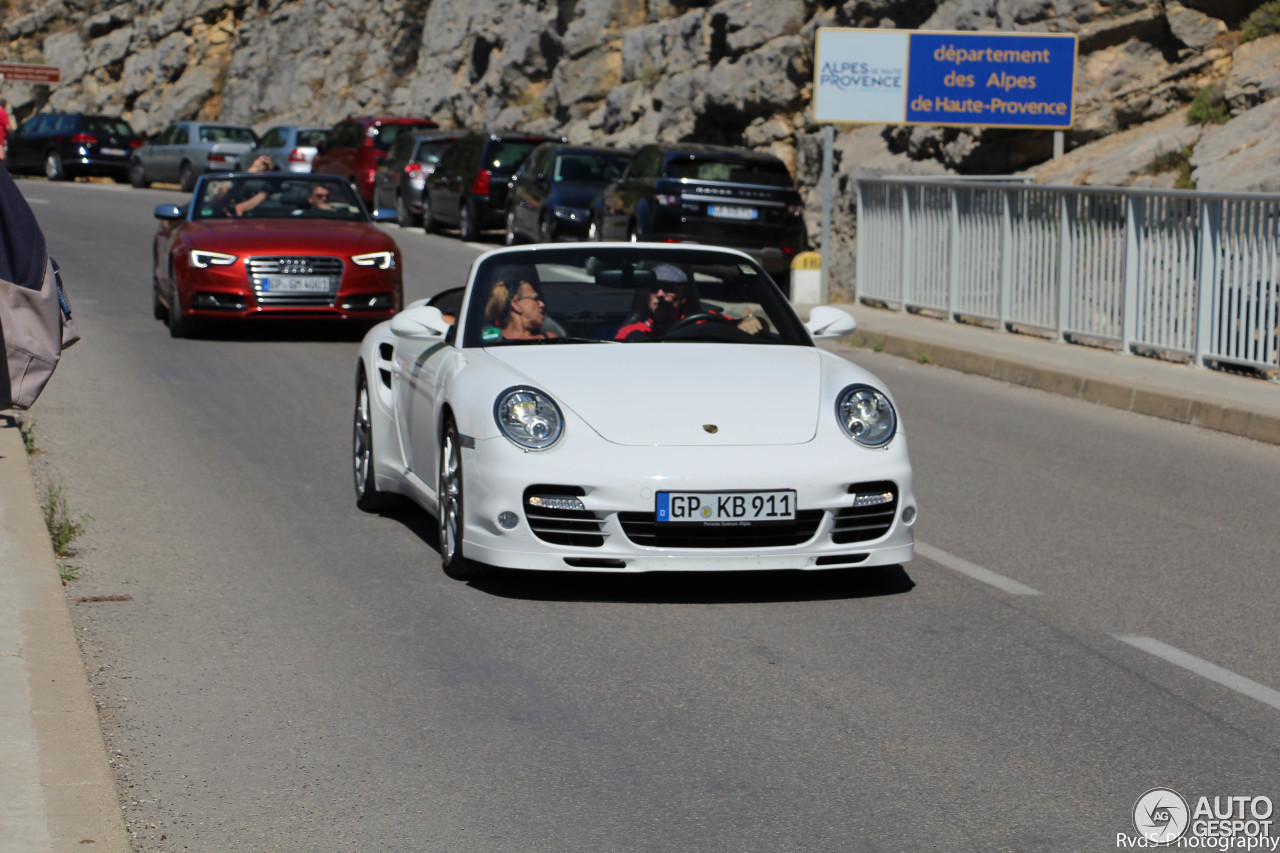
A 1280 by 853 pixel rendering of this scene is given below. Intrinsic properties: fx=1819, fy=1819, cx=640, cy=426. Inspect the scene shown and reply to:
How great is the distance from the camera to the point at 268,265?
52.9ft

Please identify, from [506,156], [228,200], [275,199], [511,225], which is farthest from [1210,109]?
[228,200]

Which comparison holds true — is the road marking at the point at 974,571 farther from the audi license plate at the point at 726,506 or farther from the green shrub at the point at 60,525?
the green shrub at the point at 60,525

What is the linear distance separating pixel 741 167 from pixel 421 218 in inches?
485

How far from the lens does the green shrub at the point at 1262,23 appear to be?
25.3 m

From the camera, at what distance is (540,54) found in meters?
49.1

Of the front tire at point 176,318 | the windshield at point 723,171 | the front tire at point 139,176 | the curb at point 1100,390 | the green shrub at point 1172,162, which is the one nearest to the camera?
the curb at point 1100,390

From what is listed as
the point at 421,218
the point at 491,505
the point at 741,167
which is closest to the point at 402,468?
the point at 491,505

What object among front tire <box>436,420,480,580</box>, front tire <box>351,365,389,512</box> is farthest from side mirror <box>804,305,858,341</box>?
front tire <box>351,365,389,512</box>

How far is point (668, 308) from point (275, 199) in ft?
33.8

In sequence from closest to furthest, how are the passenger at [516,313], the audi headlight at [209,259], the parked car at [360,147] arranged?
1. the passenger at [516,313]
2. the audi headlight at [209,259]
3. the parked car at [360,147]

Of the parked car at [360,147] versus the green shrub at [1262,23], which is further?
the parked car at [360,147]

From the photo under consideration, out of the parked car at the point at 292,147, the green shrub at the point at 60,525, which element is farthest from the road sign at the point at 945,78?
the parked car at the point at 292,147

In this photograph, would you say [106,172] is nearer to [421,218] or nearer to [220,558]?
[421,218]

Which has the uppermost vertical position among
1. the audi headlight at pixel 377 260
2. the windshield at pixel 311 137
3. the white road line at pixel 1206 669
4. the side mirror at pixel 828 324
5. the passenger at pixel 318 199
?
the windshield at pixel 311 137
